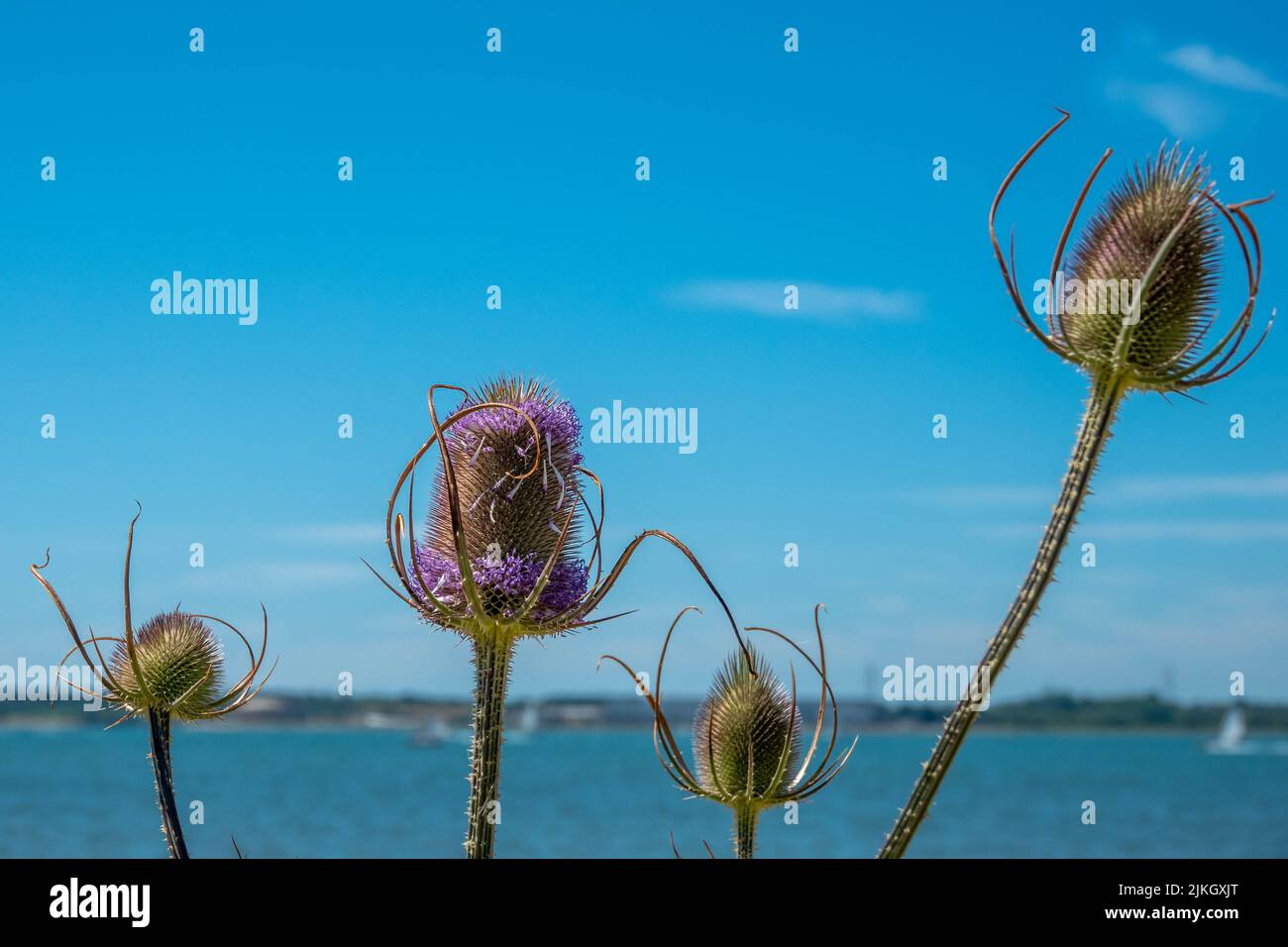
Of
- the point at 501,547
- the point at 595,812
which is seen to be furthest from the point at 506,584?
the point at 595,812

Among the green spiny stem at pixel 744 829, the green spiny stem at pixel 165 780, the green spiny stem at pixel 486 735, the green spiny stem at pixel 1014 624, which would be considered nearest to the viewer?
the green spiny stem at pixel 1014 624

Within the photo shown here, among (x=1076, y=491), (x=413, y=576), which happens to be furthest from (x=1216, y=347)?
(x=413, y=576)

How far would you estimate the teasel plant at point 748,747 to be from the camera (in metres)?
4.71

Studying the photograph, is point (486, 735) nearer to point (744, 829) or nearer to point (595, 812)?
point (744, 829)

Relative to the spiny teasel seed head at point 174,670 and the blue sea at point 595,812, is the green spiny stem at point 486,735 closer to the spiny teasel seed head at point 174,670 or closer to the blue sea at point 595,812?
the spiny teasel seed head at point 174,670

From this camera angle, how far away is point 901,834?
3.90 meters

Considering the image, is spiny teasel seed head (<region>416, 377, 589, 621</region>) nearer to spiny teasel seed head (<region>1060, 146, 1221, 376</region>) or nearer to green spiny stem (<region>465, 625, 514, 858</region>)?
green spiny stem (<region>465, 625, 514, 858</region>)

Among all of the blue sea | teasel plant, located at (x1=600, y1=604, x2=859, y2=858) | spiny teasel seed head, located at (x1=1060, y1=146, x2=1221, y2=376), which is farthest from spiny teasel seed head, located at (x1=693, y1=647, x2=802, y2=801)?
the blue sea

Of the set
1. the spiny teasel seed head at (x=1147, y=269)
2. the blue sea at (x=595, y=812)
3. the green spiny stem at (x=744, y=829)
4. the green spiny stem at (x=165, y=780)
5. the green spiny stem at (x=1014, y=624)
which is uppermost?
the spiny teasel seed head at (x=1147, y=269)

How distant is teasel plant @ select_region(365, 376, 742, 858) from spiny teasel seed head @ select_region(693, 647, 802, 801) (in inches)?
36.0

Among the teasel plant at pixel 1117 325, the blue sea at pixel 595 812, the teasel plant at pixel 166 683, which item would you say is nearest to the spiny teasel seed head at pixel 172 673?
the teasel plant at pixel 166 683

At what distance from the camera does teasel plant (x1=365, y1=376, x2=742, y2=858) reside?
4.37 meters
